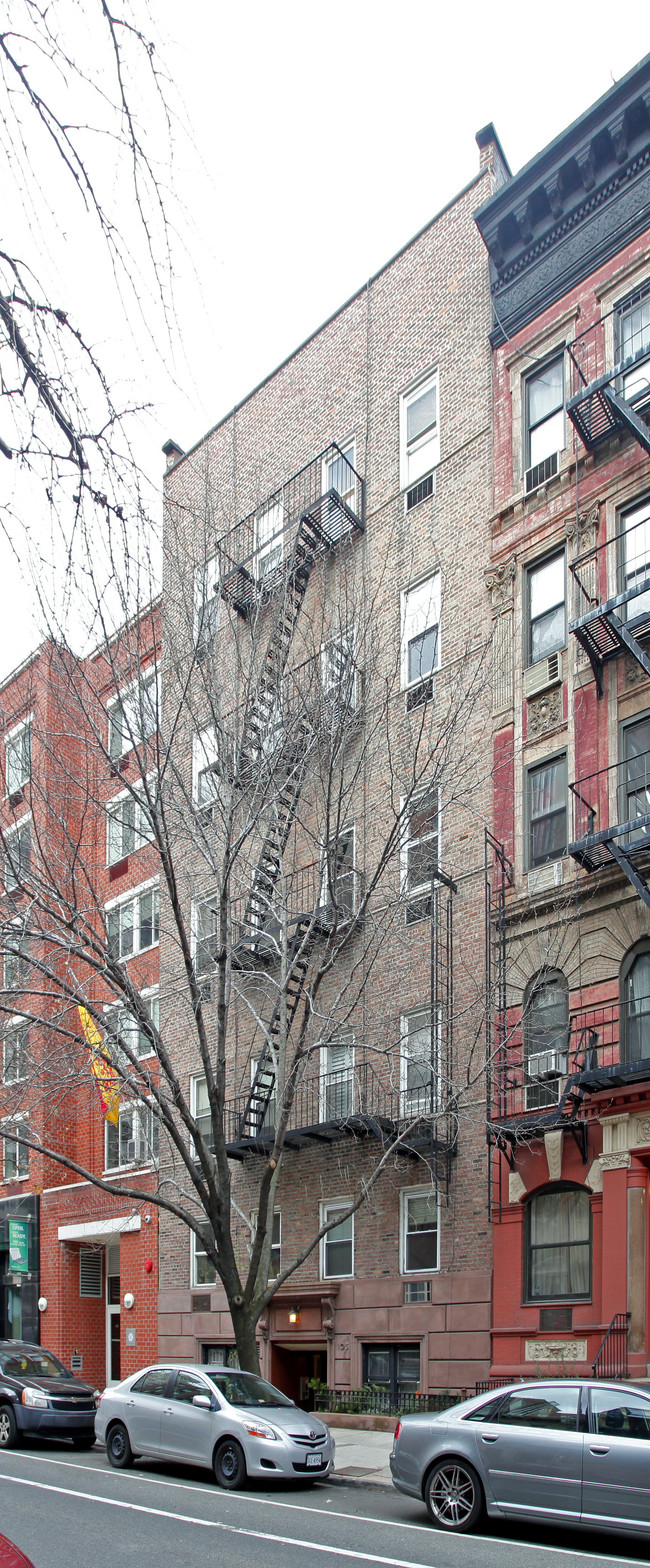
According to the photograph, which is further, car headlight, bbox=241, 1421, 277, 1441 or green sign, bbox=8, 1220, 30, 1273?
green sign, bbox=8, 1220, 30, 1273

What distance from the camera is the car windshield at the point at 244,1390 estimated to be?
572 inches

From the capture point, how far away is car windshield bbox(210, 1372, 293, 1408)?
1454cm

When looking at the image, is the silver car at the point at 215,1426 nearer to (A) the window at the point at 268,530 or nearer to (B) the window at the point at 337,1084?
(B) the window at the point at 337,1084

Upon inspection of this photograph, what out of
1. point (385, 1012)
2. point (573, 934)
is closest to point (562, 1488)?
point (573, 934)

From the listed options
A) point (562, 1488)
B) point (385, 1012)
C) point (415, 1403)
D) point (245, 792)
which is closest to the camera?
point (562, 1488)

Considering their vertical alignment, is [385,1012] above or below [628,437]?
below

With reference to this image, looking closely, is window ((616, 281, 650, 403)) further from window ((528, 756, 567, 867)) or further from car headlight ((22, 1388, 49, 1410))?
car headlight ((22, 1388, 49, 1410))

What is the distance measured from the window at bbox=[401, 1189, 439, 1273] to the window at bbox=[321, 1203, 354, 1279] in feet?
4.19

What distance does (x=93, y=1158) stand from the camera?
28.5 metres

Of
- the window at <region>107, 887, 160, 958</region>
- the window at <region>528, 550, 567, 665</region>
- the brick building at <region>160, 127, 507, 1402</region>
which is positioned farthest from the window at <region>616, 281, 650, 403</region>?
the window at <region>107, 887, 160, 958</region>

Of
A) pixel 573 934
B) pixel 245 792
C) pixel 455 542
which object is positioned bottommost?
pixel 573 934

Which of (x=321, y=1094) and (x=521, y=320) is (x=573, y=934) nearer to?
(x=321, y=1094)

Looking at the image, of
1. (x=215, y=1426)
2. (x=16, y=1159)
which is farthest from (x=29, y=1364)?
(x=16, y=1159)

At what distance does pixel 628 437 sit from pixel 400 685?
5.41 metres
